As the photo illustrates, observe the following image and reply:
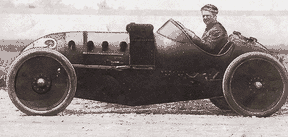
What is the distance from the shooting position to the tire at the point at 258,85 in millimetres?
7598

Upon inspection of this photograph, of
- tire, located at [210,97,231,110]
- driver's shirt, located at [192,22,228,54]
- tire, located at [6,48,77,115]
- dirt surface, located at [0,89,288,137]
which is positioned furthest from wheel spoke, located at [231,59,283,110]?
tire, located at [6,48,77,115]

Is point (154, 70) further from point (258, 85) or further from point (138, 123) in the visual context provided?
point (258, 85)

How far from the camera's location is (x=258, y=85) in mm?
7629

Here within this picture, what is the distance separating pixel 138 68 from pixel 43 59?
142 cm

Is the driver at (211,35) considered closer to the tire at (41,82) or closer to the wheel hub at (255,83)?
the wheel hub at (255,83)

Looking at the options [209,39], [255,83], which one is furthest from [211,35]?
[255,83]

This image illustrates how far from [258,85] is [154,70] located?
5.27 feet

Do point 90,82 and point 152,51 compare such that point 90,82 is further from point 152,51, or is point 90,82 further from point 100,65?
point 152,51

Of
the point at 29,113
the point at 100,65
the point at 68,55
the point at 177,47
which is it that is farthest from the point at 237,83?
the point at 29,113

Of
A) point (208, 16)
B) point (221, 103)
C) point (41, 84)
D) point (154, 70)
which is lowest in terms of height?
point (221, 103)

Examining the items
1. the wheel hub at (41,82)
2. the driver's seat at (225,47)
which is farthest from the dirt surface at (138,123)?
the driver's seat at (225,47)

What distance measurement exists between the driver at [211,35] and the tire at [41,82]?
2037 mm

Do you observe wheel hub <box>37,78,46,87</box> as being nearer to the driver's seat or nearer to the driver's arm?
the driver's arm

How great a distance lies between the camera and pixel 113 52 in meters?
7.56
